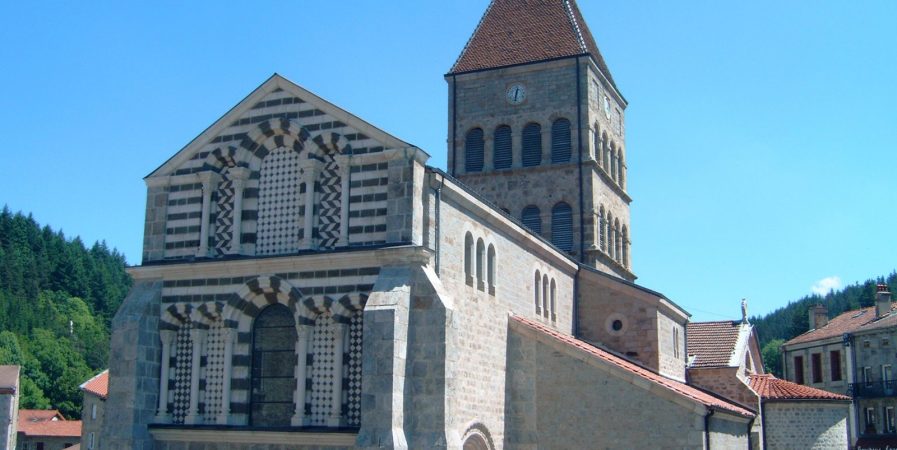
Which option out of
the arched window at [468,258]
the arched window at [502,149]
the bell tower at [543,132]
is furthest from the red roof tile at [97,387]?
the arched window at [468,258]

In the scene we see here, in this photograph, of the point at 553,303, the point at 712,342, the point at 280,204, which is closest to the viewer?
the point at 280,204

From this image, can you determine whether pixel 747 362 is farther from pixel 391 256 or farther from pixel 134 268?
pixel 134 268

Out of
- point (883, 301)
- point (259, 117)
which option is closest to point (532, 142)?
point (259, 117)

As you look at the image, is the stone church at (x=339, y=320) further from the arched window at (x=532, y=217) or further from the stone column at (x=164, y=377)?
the arched window at (x=532, y=217)

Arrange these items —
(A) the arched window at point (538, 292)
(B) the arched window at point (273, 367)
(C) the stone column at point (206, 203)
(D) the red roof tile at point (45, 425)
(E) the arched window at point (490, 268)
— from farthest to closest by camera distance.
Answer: (D) the red roof tile at point (45, 425) → (A) the arched window at point (538, 292) → (E) the arched window at point (490, 268) → (C) the stone column at point (206, 203) → (B) the arched window at point (273, 367)

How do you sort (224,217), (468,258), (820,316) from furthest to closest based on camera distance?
1. (820,316)
2. (468,258)
3. (224,217)

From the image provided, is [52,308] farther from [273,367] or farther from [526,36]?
[273,367]

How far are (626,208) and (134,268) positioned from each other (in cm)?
2392

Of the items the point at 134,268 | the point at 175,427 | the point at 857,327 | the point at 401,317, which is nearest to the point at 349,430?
the point at 401,317

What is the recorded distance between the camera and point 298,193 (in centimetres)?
2177

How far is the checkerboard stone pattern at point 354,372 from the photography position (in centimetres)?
2012

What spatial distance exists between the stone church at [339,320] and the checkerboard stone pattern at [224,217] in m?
0.05

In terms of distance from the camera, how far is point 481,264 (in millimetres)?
23609

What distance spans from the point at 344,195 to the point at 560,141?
17061mm
